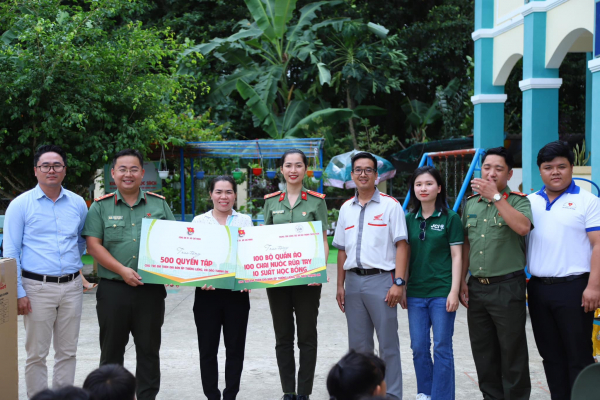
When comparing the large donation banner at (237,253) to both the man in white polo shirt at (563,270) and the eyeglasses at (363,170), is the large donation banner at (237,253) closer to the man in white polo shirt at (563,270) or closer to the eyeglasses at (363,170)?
the eyeglasses at (363,170)

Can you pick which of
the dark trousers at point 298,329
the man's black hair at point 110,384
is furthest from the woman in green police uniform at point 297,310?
the man's black hair at point 110,384

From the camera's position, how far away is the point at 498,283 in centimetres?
351

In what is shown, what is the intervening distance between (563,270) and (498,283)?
38 centimetres

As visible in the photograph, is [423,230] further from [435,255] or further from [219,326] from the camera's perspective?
[219,326]

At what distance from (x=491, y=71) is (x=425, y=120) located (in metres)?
6.58

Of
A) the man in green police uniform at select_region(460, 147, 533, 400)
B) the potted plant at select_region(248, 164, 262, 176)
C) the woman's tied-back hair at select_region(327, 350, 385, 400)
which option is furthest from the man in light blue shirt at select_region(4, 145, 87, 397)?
the potted plant at select_region(248, 164, 262, 176)

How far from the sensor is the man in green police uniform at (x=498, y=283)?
3.47 metres

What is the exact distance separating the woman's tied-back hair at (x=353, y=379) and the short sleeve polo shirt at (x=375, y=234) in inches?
53.9

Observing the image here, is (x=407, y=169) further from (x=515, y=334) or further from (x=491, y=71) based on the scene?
(x=515, y=334)

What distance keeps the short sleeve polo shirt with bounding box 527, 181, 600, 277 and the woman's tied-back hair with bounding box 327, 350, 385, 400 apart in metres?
1.64

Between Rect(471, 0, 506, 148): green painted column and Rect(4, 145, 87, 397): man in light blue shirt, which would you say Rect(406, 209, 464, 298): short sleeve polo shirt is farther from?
Rect(471, 0, 506, 148): green painted column

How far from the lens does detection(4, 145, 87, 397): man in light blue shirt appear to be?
3572 millimetres

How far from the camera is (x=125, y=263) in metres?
3.65

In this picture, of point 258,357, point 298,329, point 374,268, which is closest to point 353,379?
point 374,268
